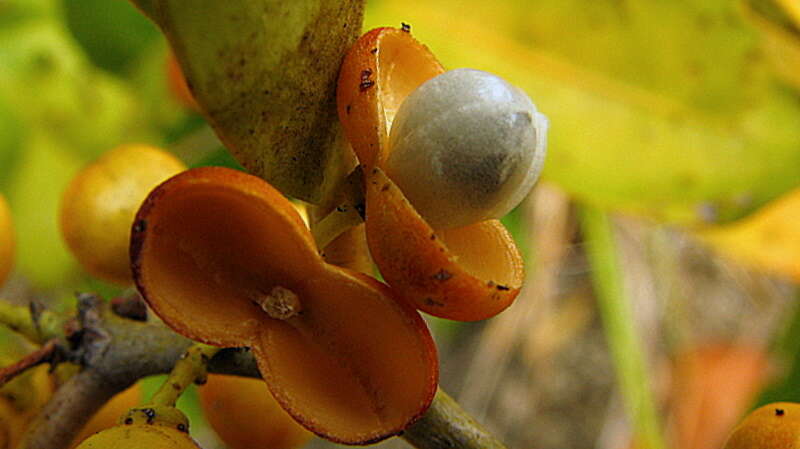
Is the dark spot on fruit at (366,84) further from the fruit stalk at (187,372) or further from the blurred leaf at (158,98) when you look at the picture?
the blurred leaf at (158,98)

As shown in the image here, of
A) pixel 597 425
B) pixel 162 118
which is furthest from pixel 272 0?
pixel 597 425

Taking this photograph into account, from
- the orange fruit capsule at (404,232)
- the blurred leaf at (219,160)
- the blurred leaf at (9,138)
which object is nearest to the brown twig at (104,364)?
the orange fruit capsule at (404,232)

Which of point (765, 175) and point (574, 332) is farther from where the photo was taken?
point (574, 332)

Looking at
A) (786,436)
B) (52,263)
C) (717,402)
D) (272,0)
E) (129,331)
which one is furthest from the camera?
(717,402)

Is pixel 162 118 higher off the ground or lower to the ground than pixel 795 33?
lower

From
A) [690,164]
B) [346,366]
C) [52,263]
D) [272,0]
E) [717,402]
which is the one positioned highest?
[272,0]

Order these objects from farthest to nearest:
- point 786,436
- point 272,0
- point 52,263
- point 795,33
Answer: point 52,263, point 795,33, point 786,436, point 272,0

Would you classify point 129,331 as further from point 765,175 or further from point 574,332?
point 574,332

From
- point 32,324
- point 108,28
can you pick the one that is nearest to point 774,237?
point 108,28
